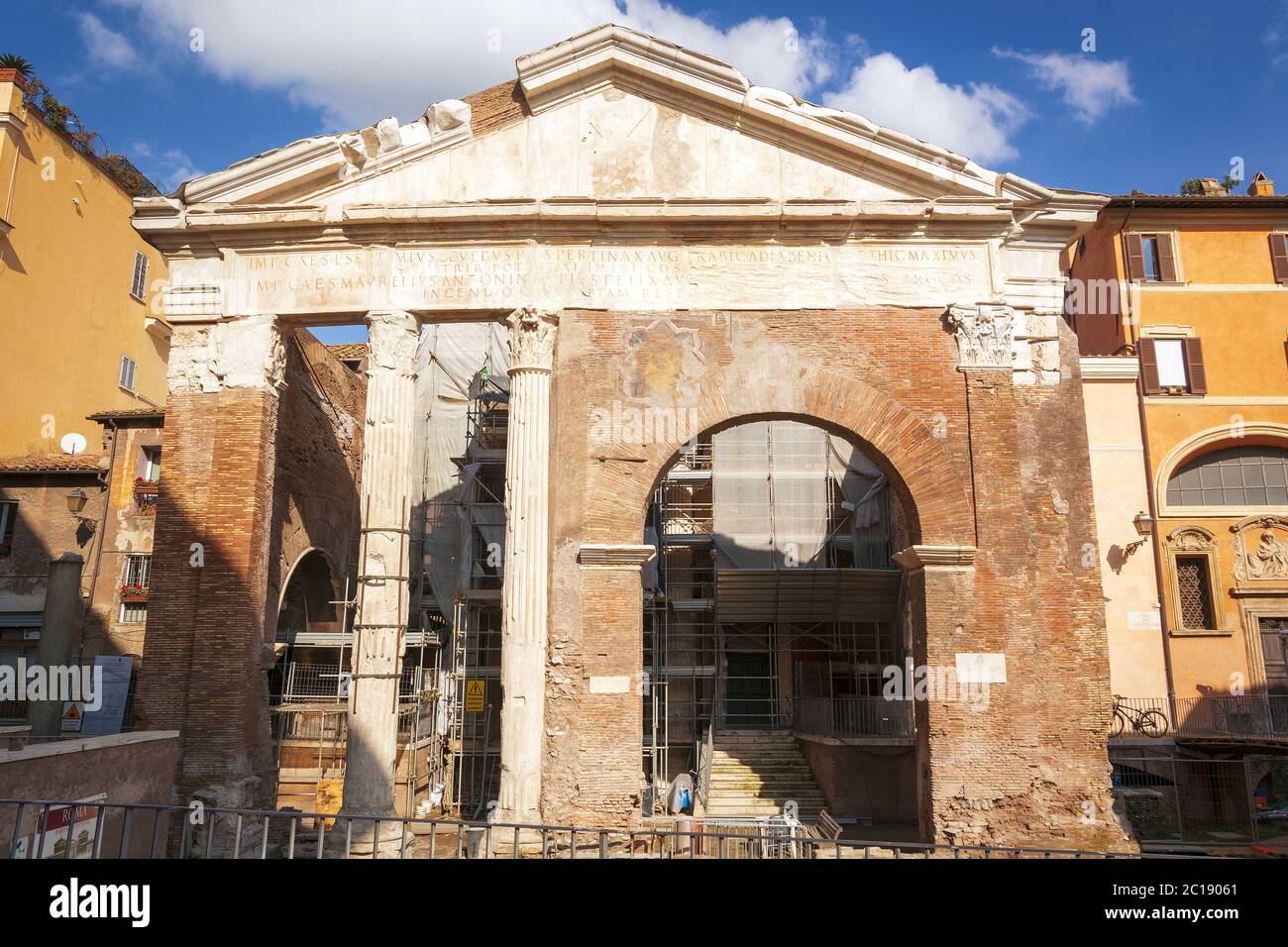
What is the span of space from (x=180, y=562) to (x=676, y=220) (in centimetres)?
746

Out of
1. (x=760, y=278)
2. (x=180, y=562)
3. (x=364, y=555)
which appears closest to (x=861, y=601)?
(x=760, y=278)

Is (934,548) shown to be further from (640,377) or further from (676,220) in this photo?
(676,220)

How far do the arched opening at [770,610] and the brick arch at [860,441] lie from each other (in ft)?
17.7

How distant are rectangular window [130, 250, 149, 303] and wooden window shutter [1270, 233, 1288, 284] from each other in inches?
1012

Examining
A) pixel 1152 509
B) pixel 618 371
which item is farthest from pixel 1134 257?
pixel 618 371

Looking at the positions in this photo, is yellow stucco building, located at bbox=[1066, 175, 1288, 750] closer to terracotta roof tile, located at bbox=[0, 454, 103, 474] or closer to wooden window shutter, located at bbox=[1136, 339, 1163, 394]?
wooden window shutter, located at bbox=[1136, 339, 1163, 394]

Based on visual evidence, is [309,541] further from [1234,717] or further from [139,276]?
[1234,717]

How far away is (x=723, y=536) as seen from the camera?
2005 centimetres

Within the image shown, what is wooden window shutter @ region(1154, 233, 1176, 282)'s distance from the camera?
20469 millimetres

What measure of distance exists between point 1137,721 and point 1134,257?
9.28 meters

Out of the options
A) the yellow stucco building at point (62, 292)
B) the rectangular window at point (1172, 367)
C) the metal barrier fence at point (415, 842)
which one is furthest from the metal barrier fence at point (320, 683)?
the rectangular window at point (1172, 367)

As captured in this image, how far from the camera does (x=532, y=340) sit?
1244 centimetres

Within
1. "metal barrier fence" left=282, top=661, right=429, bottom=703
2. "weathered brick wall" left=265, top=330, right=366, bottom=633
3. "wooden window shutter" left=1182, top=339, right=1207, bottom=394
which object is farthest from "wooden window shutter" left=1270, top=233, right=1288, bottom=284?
"metal barrier fence" left=282, top=661, right=429, bottom=703

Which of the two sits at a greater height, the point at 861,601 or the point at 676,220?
the point at 676,220
